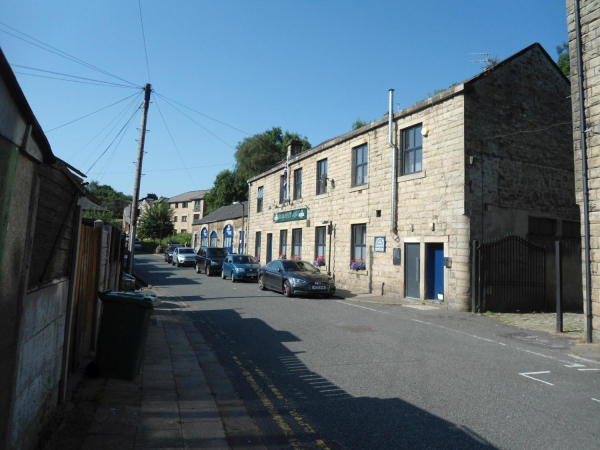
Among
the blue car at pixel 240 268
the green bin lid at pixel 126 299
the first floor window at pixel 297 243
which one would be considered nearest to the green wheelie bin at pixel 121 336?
the green bin lid at pixel 126 299

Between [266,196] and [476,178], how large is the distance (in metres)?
17.1

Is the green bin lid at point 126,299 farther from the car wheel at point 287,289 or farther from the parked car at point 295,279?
the car wheel at point 287,289

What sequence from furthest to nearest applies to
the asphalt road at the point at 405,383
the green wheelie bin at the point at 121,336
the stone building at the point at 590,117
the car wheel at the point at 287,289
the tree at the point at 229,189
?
the tree at the point at 229,189 < the car wheel at the point at 287,289 < the stone building at the point at 590,117 < the green wheelie bin at the point at 121,336 < the asphalt road at the point at 405,383

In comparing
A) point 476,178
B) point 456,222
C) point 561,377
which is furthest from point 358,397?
point 476,178

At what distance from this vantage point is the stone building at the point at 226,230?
35.0m

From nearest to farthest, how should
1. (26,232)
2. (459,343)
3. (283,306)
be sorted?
(26,232), (459,343), (283,306)

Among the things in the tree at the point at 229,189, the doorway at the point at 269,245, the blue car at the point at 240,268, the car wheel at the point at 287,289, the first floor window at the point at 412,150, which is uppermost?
the tree at the point at 229,189

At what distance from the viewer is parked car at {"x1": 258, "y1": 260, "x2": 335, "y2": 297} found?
15.4m

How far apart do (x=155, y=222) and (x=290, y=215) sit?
4617cm

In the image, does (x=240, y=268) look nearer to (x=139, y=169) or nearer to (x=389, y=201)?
(x=139, y=169)

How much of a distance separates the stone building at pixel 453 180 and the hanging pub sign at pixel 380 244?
0.13ft

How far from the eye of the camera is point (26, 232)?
299 cm

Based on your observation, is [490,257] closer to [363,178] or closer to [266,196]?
[363,178]

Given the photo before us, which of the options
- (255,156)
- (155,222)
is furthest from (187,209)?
(255,156)
